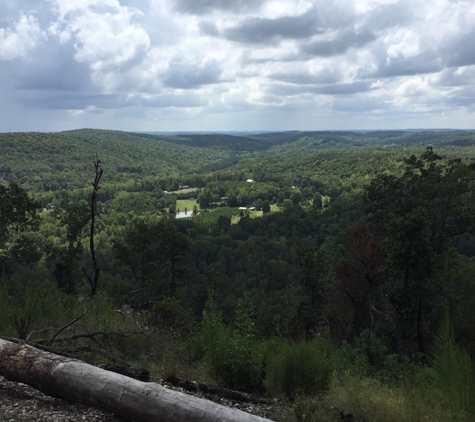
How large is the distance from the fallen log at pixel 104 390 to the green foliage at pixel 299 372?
6.05 ft

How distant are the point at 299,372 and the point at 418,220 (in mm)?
7304

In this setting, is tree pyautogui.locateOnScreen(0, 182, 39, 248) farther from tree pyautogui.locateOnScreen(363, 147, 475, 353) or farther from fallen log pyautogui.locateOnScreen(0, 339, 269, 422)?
fallen log pyautogui.locateOnScreen(0, 339, 269, 422)

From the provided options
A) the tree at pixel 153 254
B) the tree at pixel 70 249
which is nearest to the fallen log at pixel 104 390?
the tree at pixel 70 249

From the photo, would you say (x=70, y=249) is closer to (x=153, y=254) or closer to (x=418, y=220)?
(x=153, y=254)

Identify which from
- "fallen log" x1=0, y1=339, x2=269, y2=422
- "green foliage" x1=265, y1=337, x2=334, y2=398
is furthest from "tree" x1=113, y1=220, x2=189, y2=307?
"fallen log" x1=0, y1=339, x2=269, y2=422

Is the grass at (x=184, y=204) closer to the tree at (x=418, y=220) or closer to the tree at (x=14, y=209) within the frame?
the tree at (x=14, y=209)

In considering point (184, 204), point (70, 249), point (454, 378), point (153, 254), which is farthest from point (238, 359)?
point (184, 204)

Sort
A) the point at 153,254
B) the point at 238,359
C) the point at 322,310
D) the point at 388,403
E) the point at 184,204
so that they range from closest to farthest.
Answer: the point at 388,403 < the point at 238,359 < the point at 322,310 < the point at 153,254 < the point at 184,204

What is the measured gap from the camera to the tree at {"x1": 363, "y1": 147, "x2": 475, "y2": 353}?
440 inches

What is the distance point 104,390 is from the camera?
12.5ft

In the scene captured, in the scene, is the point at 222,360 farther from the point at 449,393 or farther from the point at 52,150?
the point at 52,150

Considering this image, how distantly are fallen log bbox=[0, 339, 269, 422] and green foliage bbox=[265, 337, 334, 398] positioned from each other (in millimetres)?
1843

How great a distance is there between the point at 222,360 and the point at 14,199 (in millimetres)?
16554

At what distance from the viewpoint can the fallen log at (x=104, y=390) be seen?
347cm
